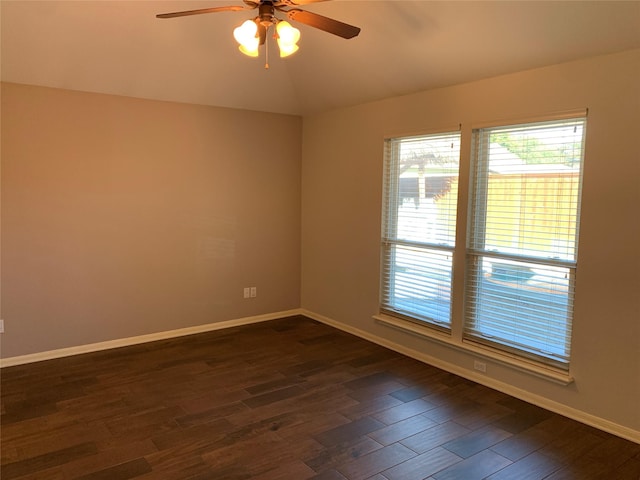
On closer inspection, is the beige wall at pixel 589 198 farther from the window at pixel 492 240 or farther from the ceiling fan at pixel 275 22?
the ceiling fan at pixel 275 22

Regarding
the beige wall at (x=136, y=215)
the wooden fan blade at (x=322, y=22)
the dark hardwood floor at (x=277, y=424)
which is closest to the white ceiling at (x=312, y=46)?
the beige wall at (x=136, y=215)

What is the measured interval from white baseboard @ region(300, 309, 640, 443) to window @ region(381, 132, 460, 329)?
0.32m

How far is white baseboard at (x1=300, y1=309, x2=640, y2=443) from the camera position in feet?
9.72

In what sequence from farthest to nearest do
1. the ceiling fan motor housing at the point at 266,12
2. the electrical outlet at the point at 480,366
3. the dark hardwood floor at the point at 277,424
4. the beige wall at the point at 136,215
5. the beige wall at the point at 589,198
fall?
the beige wall at the point at 136,215 → the electrical outlet at the point at 480,366 → the beige wall at the point at 589,198 → the dark hardwood floor at the point at 277,424 → the ceiling fan motor housing at the point at 266,12

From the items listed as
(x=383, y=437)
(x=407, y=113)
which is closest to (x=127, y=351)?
(x=383, y=437)

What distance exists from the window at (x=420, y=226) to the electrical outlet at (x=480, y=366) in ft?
1.30

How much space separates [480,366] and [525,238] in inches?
43.2

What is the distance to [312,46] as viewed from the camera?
4.06 m

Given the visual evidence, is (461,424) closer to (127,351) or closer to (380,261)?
(380,261)

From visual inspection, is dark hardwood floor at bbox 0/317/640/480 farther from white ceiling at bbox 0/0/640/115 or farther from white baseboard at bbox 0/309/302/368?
white ceiling at bbox 0/0/640/115

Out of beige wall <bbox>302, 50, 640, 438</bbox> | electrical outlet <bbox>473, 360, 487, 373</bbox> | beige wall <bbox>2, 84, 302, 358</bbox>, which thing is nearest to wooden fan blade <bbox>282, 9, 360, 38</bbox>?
beige wall <bbox>302, 50, 640, 438</bbox>

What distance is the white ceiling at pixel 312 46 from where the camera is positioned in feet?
9.46

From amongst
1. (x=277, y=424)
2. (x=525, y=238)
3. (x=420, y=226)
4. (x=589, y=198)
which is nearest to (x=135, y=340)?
(x=277, y=424)

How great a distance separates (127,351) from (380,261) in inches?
100
